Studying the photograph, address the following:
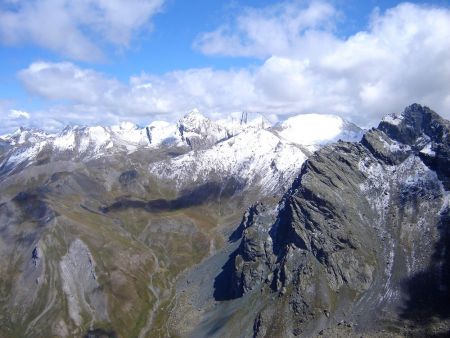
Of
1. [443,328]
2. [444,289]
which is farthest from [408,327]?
[444,289]

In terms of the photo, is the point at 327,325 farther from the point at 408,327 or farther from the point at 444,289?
the point at 444,289

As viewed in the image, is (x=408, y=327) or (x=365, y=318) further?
(x=365, y=318)

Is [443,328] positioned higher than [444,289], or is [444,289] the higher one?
[444,289]

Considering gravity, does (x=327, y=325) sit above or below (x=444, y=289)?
below

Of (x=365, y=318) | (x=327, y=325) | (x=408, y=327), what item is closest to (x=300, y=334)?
(x=327, y=325)

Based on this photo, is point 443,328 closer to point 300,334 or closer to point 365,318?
point 365,318

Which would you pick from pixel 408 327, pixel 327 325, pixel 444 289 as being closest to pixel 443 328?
pixel 408 327

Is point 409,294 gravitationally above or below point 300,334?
above

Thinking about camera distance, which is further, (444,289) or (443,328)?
(444,289)
